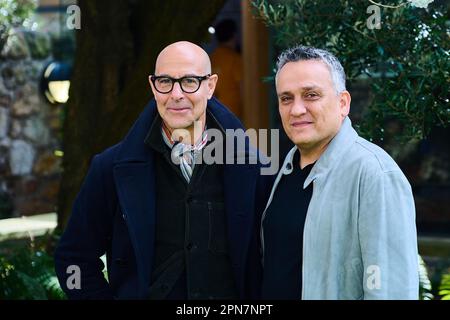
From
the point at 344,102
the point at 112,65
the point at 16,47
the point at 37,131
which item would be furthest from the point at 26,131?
the point at 344,102

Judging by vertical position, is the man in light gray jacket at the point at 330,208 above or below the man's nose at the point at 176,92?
below

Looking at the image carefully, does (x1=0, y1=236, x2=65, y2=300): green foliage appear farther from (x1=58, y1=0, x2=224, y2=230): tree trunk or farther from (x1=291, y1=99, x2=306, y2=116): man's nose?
(x1=291, y1=99, x2=306, y2=116): man's nose

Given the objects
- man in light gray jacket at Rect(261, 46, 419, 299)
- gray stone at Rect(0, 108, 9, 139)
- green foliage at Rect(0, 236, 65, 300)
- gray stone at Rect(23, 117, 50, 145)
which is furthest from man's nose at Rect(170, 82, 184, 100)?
gray stone at Rect(23, 117, 50, 145)

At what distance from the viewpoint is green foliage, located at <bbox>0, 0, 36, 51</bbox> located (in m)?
10.4

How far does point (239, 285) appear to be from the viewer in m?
3.42

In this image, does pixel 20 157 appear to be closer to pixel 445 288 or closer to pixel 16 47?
pixel 16 47

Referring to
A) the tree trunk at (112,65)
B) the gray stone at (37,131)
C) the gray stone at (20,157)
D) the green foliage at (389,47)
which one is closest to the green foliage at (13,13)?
the gray stone at (37,131)

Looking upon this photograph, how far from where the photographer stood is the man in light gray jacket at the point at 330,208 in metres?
2.96

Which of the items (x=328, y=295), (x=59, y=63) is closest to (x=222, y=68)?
(x=59, y=63)

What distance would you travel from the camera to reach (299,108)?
127 inches

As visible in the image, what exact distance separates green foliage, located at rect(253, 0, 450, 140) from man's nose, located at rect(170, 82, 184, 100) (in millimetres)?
1834

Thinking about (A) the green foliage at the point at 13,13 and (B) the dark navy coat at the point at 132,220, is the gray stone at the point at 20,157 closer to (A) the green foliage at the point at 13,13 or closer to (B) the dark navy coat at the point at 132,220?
(A) the green foliage at the point at 13,13
